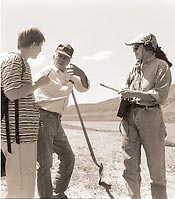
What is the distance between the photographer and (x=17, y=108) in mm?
2949

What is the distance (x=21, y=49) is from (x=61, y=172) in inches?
63.7

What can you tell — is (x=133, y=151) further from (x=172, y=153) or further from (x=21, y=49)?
(x=172, y=153)

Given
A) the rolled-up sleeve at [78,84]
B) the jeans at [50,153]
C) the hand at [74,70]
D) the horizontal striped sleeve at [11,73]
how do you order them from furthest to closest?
the rolled-up sleeve at [78,84], the hand at [74,70], the jeans at [50,153], the horizontal striped sleeve at [11,73]

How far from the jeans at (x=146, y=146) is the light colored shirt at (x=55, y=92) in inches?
24.8

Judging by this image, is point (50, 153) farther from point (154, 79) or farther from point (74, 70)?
point (154, 79)

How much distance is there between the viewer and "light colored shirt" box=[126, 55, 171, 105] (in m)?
3.98

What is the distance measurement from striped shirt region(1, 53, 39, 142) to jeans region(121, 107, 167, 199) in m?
1.29

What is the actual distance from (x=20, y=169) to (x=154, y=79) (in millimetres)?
1678

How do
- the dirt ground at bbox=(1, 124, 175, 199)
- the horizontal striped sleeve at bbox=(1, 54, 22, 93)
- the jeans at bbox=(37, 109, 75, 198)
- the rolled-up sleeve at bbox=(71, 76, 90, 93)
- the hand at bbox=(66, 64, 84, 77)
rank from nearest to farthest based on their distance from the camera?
the horizontal striped sleeve at bbox=(1, 54, 22, 93) < the jeans at bbox=(37, 109, 75, 198) < the hand at bbox=(66, 64, 84, 77) < the rolled-up sleeve at bbox=(71, 76, 90, 93) < the dirt ground at bbox=(1, 124, 175, 199)

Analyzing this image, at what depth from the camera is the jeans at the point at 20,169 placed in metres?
2.91

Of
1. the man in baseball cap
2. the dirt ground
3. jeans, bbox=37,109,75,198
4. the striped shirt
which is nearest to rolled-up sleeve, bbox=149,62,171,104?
the man in baseball cap

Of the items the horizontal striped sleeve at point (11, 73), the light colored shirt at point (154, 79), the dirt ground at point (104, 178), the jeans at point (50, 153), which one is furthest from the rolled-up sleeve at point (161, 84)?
the horizontal striped sleeve at point (11, 73)

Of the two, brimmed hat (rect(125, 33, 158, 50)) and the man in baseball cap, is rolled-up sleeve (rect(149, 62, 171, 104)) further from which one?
the man in baseball cap

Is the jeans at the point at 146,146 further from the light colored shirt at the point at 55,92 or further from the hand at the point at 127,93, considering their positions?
the light colored shirt at the point at 55,92
